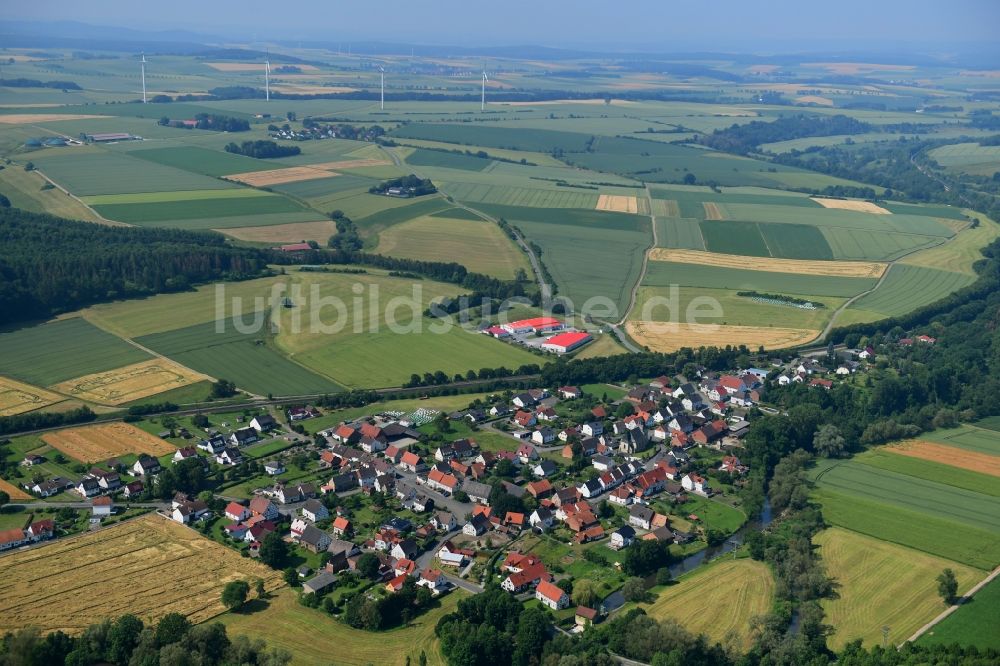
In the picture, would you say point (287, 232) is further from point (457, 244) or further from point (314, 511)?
point (314, 511)

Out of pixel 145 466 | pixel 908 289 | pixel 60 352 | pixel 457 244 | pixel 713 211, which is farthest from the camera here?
pixel 713 211

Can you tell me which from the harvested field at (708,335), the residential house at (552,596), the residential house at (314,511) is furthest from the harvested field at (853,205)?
the residential house at (552,596)

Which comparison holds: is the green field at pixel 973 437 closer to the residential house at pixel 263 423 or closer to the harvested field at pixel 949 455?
the harvested field at pixel 949 455

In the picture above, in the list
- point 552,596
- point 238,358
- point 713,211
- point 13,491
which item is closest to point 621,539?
point 552,596

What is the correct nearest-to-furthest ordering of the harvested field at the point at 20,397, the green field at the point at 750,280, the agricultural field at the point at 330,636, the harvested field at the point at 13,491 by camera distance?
the agricultural field at the point at 330,636, the harvested field at the point at 13,491, the harvested field at the point at 20,397, the green field at the point at 750,280

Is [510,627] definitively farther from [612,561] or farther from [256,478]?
[256,478]

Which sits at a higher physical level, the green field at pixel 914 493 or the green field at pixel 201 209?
the green field at pixel 201 209

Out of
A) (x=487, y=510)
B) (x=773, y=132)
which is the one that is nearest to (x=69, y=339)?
(x=487, y=510)
